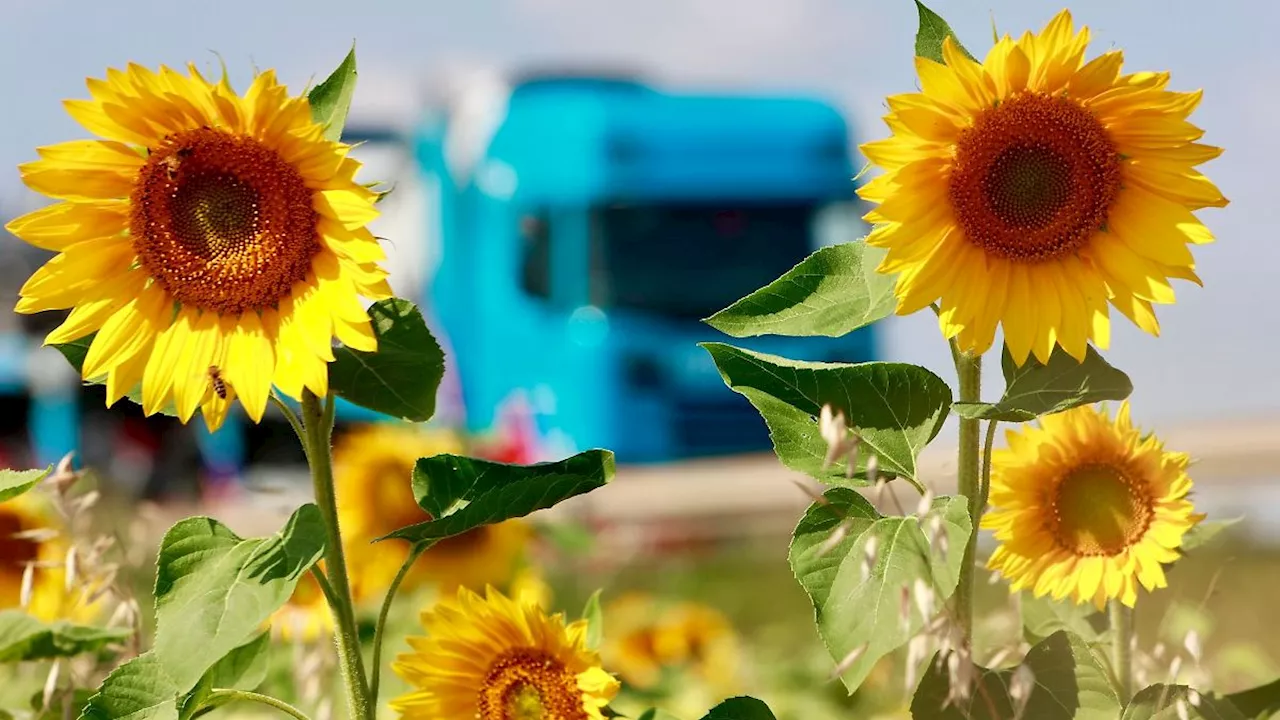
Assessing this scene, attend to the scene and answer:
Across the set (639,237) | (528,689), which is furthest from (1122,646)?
(639,237)

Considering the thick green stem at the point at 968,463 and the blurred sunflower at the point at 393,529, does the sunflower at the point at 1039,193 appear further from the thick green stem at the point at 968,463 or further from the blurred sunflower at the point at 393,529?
the blurred sunflower at the point at 393,529

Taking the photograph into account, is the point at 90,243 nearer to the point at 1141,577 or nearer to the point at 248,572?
the point at 248,572

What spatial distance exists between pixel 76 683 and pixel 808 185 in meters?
11.2

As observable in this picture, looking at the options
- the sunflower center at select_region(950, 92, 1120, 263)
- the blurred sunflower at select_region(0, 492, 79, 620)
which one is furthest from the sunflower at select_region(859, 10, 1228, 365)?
the blurred sunflower at select_region(0, 492, 79, 620)

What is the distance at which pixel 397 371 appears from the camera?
1590 mm

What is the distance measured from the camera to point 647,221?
500 inches

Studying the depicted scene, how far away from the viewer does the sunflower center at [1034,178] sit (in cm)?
153

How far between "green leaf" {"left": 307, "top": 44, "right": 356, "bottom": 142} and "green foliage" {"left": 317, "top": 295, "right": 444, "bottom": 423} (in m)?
0.19

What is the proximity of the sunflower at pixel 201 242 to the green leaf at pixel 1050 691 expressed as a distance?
650 millimetres

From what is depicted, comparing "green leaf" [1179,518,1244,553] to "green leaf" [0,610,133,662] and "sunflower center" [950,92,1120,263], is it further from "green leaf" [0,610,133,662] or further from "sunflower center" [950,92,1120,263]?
"green leaf" [0,610,133,662]

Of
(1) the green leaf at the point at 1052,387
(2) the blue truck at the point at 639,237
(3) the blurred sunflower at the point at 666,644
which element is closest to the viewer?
(1) the green leaf at the point at 1052,387

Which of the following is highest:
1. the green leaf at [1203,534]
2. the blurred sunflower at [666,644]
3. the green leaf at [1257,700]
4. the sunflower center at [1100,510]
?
the sunflower center at [1100,510]

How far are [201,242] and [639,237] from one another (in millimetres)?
11182

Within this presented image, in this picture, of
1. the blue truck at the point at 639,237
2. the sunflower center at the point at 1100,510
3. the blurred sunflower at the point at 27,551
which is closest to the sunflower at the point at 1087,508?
the sunflower center at the point at 1100,510
